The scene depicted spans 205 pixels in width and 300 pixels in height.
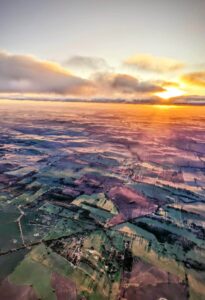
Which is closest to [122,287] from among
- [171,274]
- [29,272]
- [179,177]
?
[171,274]

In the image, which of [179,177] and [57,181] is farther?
[179,177]

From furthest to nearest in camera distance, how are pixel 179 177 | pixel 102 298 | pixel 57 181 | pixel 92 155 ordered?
pixel 92 155
pixel 179 177
pixel 57 181
pixel 102 298

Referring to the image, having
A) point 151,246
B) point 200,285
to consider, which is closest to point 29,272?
point 151,246

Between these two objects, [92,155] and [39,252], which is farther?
[92,155]

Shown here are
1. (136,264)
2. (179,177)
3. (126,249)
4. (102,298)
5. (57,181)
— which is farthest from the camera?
(179,177)

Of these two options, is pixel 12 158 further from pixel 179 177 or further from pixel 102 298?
pixel 102 298

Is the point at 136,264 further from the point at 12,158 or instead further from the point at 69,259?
the point at 12,158

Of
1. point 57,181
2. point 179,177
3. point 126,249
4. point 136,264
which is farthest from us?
point 179,177

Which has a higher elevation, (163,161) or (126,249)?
(126,249)

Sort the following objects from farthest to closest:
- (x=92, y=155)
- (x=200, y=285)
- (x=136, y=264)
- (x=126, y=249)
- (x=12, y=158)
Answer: (x=92, y=155) → (x=12, y=158) → (x=126, y=249) → (x=136, y=264) → (x=200, y=285)
